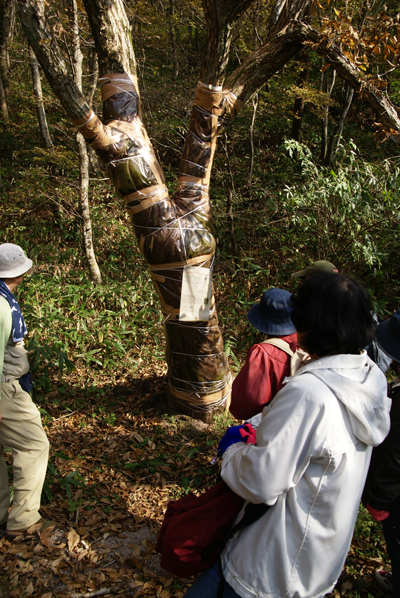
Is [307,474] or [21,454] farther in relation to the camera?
[21,454]

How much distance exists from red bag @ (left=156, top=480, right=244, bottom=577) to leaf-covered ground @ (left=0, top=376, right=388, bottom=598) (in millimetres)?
250

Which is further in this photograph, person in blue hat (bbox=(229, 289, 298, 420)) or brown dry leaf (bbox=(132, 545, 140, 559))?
brown dry leaf (bbox=(132, 545, 140, 559))

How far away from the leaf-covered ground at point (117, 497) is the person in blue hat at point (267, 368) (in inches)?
20.7

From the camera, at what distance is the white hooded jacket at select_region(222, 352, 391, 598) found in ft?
3.98

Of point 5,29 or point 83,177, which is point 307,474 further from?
point 5,29

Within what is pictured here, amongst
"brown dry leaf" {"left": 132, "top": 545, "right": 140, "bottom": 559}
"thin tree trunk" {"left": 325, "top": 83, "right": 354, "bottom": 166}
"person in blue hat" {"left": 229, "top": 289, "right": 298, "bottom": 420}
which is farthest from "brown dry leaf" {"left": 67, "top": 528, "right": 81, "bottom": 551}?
"thin tree trunk" {"left": 325, "top": 83, "right": 354, "bottom": 166}

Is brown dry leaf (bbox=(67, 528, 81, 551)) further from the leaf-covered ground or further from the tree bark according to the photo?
the tree bark

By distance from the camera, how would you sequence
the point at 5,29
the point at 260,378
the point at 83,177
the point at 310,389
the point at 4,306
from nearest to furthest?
the point at 310,389 → the point at 260,378 → the point at 4,306 → the point at 83,177 → the point at 5,29

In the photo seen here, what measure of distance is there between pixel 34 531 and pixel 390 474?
2421mm

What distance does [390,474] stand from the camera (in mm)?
1826

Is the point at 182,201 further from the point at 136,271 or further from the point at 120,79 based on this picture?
the point at 136,271

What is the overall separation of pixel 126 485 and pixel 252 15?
8.02 m

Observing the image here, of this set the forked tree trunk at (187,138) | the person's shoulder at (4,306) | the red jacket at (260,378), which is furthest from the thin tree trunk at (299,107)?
the person's shoulder at (4,306)

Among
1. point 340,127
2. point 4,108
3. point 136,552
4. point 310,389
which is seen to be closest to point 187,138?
point 310,389
